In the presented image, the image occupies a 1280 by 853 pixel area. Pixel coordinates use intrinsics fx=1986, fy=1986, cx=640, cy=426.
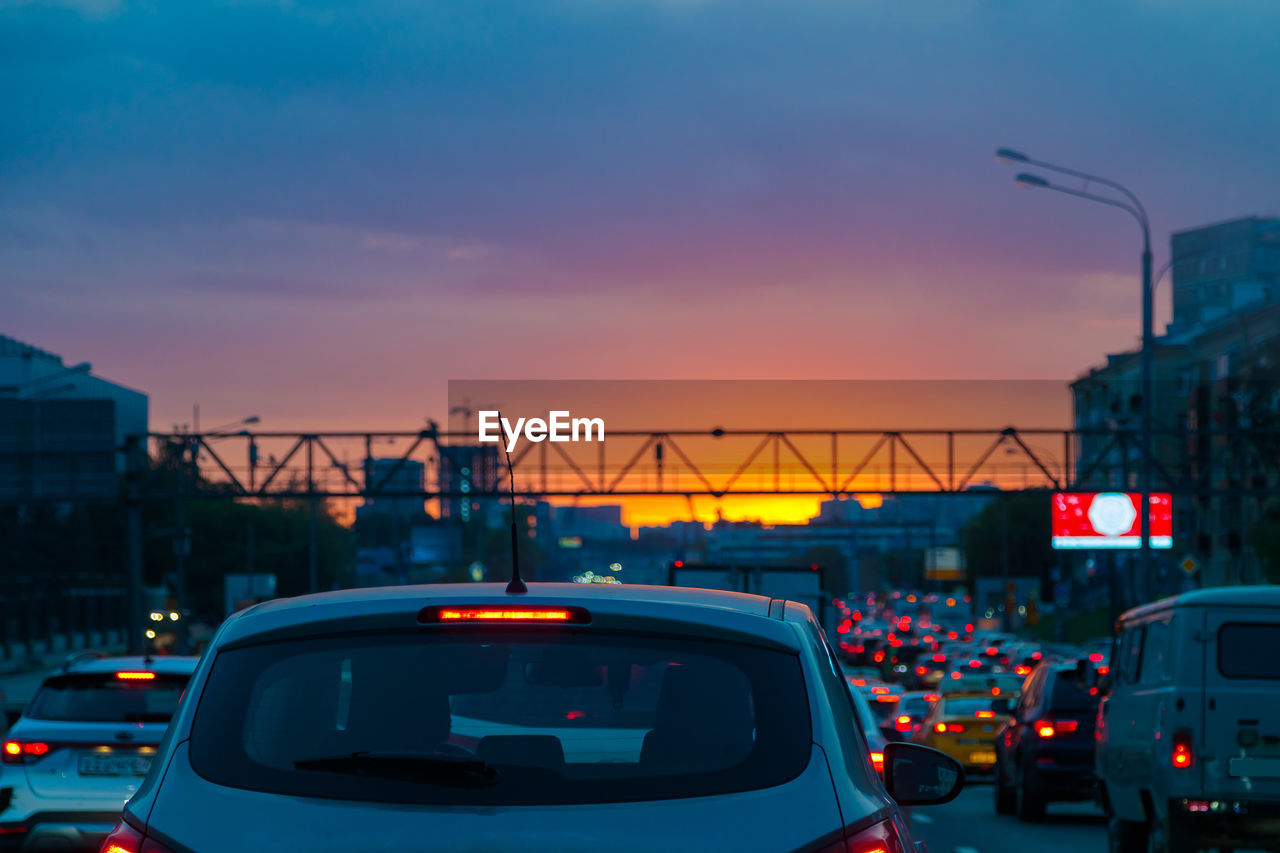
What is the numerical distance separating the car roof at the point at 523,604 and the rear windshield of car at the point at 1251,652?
866 cm

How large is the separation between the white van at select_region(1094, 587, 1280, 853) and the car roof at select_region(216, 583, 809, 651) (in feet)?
27.9

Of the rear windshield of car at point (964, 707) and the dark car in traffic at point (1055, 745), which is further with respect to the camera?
the rear windshield of car at point (964, 707)

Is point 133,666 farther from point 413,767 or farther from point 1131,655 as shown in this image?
point 413,767

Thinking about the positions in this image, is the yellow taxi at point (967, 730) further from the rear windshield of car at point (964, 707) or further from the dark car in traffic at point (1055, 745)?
the dark car in traffic at point (1055, 745)

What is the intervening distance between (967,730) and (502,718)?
2531 centimetres

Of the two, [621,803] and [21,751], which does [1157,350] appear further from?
[621,803]

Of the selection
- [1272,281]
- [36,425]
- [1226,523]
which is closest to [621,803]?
[36,425]

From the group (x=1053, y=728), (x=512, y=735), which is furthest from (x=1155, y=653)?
(x=512, y=735)

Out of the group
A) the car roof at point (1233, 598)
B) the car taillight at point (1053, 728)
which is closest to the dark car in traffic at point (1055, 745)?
the car taillight at point (1053, 728)

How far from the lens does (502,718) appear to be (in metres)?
4.68

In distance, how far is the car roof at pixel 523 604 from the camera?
4.49 metres

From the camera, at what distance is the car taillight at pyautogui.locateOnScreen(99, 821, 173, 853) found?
418 centimetres

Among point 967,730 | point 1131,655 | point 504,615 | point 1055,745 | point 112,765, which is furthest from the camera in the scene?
point 967,730

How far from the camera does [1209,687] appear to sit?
12.7m
